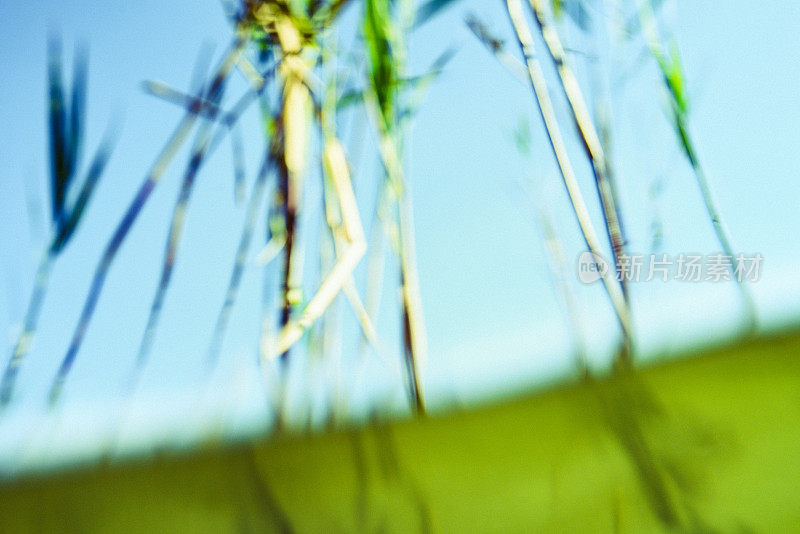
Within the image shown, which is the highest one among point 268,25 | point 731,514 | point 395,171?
point 268,25

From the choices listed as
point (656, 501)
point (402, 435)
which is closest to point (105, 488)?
point (402, 435)

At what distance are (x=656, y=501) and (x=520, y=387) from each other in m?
0.08

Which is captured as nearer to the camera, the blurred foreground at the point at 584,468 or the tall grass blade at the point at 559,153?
the blurred foreground at the point at 584,468

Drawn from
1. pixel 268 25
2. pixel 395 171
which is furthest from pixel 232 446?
pixel 268 25

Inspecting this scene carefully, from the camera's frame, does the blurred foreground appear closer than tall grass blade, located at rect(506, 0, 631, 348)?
Yes

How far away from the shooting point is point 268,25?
1.89 ft

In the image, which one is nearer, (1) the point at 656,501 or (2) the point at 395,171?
(1) the point at 656,501

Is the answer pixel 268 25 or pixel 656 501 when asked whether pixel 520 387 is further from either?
pixel 268 25

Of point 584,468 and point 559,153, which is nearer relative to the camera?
point 584,468

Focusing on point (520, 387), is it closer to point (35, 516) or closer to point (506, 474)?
point (506, 474)

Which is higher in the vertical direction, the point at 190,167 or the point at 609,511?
the point at 190,167

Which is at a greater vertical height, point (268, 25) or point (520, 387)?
point (268, 25)

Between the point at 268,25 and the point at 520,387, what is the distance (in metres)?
0.47

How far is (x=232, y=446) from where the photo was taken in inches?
10.2
